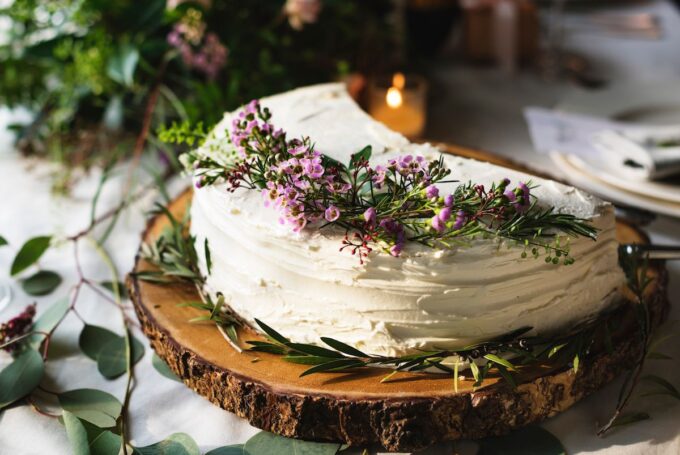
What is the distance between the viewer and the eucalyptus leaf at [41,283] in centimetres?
177

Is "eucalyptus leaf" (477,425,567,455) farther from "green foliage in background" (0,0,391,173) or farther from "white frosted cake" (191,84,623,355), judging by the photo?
"green foliage in background" (0,0,391,173)

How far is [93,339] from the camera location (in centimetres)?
157

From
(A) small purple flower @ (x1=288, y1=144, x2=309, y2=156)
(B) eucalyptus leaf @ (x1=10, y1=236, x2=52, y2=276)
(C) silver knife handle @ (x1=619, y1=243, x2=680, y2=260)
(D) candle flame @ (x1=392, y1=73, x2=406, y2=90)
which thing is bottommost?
(B) eucalyptus leaf @ (x1=10, y1=236, x2=52, y2=276)

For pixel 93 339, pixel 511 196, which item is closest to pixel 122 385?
pixel 93 339

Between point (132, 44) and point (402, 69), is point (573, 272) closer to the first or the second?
point (132, 44)

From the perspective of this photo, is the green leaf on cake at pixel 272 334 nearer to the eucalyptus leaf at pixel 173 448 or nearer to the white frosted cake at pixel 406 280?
the white frosted cake at pixel 406 280

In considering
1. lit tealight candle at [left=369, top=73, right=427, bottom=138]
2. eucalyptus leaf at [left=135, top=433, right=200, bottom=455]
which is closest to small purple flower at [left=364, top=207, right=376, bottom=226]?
eucalyptus leaf at [left=135, top=433, right=200, bottom=455]

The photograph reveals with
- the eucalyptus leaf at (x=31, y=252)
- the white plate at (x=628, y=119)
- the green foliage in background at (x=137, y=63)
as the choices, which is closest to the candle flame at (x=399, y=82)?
the green foliage in background at (x=137, y=63)

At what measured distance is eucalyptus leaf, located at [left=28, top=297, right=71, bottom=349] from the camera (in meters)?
1.58

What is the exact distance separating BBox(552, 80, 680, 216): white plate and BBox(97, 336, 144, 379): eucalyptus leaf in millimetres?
1185

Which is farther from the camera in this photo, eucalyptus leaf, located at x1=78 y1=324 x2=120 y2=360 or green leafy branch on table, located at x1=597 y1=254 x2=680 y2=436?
eucalyptus leaf, located at x1=78 y1=324 x2=120 y2=360

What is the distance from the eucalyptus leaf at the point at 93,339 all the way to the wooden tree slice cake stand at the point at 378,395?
9.8 inches

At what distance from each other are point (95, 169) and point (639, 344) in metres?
1.73

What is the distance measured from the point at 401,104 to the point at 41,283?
1193 millimetres
